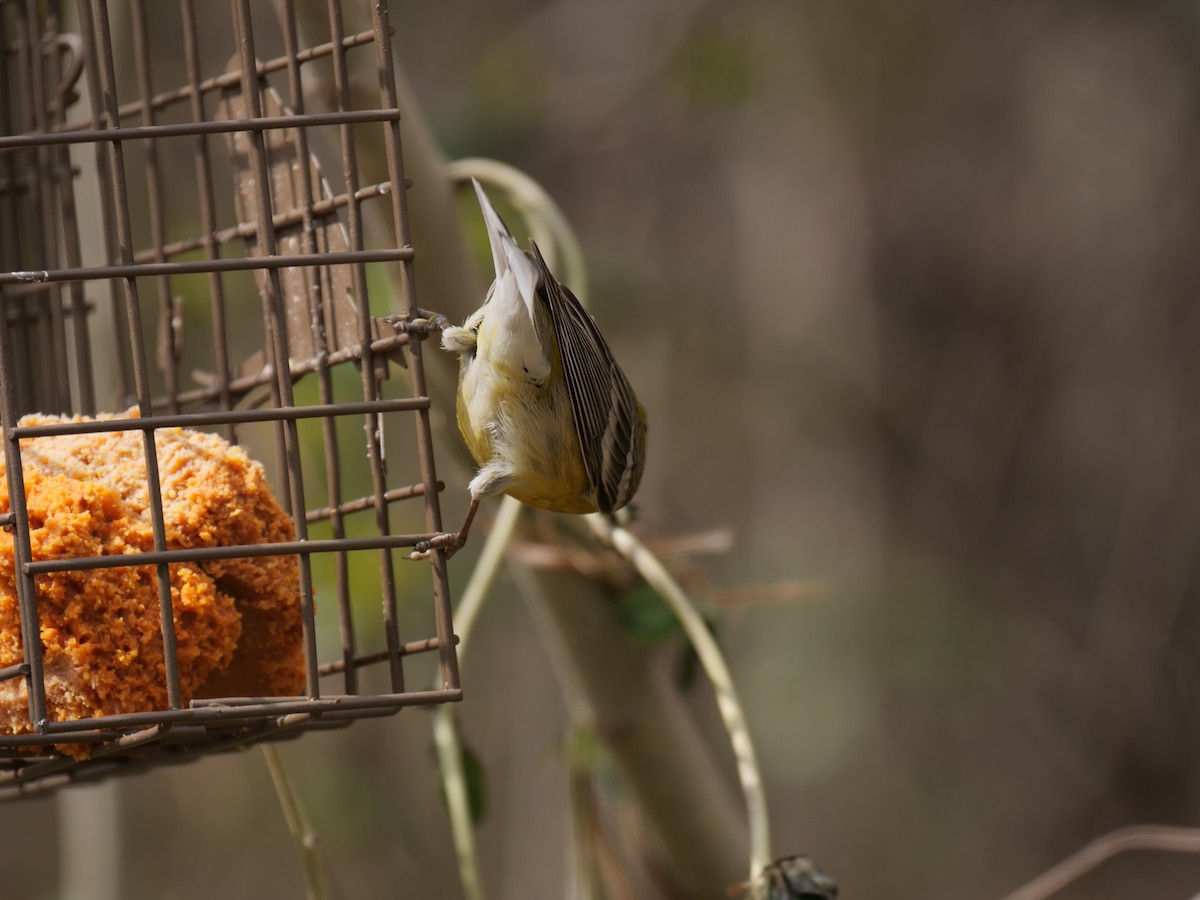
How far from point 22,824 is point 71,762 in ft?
22.7

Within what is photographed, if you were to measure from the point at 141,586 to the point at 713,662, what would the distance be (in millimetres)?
1453

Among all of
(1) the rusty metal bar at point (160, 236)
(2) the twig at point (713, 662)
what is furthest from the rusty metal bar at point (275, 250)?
(2) the twig at point (713, 662)

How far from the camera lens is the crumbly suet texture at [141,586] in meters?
2.38

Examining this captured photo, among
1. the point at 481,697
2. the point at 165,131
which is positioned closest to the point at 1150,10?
the point at 481,697

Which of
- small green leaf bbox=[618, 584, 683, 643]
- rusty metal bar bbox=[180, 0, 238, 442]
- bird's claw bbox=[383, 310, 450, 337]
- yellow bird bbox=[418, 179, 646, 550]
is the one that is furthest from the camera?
small green leaf bbox=[618, 584, 683, 643]

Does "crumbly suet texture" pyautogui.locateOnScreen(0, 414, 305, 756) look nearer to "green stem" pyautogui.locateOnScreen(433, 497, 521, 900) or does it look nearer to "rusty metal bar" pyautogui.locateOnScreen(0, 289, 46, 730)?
"rusty metal bar" pyautogui.locateOnScreen(0, 289, 46, 730)

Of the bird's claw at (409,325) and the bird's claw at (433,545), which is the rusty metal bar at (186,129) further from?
the bird's claw at (433,545)

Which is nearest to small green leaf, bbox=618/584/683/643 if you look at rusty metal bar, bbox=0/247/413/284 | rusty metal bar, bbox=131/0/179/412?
rusty metal bar, bbox=131/0/179/412

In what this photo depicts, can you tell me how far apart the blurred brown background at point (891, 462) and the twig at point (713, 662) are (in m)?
4.40

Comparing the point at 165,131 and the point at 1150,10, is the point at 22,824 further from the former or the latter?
the point at 1150,10

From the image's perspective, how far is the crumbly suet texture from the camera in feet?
7.79

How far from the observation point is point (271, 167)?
3.11 m

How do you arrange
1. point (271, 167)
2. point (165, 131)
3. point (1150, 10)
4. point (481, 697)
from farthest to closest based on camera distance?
point (481, 697), point (1150, 10), point (271, 167), point (165, 131)

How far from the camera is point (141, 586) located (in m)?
2.46
